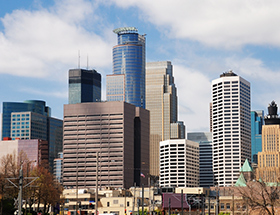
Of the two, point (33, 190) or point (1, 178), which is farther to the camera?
point (33, 190)

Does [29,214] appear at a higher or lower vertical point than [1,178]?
lower

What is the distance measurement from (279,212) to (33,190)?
2618 inches

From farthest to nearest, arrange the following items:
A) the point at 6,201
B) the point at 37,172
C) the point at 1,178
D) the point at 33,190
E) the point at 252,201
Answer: the point at 37,172 < the point at 33,190 < the point at 1,178 < the point at 6,201 < the point at 252,201

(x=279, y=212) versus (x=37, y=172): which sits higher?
(x=37, y=172)

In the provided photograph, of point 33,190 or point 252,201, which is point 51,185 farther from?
point 252,201

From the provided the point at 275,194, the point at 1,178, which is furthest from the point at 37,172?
the point at 275,194

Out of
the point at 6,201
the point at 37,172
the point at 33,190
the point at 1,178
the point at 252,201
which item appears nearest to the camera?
the point at 252,201

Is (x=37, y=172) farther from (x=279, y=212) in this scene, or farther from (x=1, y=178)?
(x=279, y=212)

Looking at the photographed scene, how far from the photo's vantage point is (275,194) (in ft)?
274

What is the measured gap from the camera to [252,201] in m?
79.2

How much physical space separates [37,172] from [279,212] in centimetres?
6804

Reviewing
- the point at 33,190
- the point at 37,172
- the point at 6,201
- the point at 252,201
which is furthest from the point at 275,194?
the point at 37,172

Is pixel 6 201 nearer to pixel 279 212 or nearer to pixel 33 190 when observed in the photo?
pixel 33 190

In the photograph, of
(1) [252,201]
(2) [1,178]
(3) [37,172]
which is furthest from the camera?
(3) [37,172]
